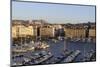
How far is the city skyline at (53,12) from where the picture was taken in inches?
119

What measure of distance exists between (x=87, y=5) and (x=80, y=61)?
2.69 feet

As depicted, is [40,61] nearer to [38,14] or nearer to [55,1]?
[38,14]

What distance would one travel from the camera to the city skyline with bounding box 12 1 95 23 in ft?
9.94

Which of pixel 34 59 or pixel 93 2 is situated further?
pixel 93 2

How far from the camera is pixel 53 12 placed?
10.5 ft

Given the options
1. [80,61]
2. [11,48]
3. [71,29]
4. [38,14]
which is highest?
[38,14]

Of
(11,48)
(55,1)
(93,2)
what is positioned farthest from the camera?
(93,2)

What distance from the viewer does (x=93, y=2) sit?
11.4ft

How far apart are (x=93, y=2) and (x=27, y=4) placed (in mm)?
1025

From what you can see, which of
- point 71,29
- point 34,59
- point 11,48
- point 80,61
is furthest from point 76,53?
point 11,48

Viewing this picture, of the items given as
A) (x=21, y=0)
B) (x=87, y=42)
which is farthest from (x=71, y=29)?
(x=21, y=0)

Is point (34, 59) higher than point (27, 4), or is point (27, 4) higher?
point (27, 4)

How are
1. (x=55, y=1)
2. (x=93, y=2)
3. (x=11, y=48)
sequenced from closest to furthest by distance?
1. (x=11, y=48)
2. (x=55, y=1)
3. (x=93, y=2)

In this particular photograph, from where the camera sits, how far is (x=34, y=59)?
123 inches
